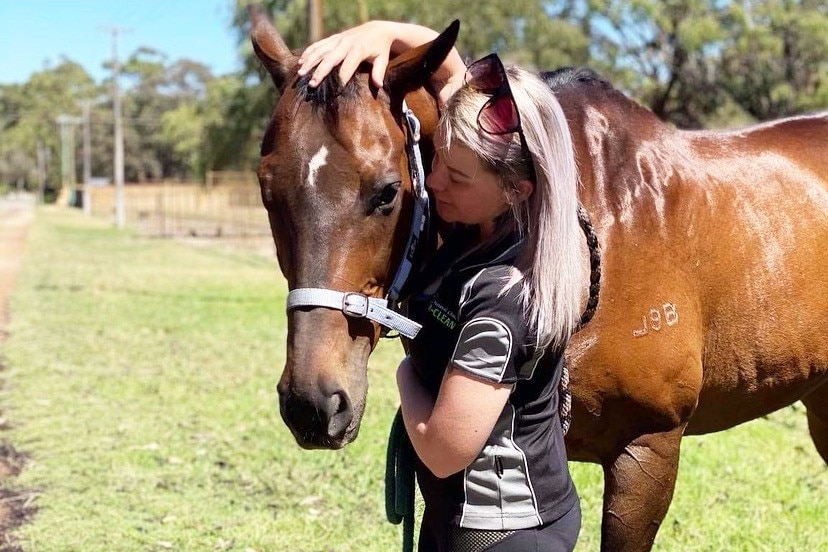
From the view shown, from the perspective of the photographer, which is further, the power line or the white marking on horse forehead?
the power line

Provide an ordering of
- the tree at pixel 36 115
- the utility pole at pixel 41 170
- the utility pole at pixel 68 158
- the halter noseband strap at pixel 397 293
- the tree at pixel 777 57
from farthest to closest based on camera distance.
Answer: the tree at pixel 36 115 → the utility pole at pixel 41 170 → the utility pole at pixel 68 158 → the tree at pixel 777 57 → the halter noseband strap at pixel 397 293

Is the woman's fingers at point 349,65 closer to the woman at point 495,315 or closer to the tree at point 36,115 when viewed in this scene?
the woman at point 495,315

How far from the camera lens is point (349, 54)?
1.91m

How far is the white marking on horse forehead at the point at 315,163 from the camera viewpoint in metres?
1.79

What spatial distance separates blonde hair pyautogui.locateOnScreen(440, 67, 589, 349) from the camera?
1688 millimetres

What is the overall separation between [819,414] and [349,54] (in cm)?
257

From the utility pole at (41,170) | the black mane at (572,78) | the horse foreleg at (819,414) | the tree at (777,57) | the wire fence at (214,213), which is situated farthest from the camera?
the utility pole at (41,170)

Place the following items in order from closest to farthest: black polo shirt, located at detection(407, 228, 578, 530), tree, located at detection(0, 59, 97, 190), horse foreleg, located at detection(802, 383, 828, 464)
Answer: black polo shirt, located at detection(407, 228, 578, 530), horse foreleg, located at detection(802, 383, 828, 464), tree, located at detection(0, 59, 97, 190)

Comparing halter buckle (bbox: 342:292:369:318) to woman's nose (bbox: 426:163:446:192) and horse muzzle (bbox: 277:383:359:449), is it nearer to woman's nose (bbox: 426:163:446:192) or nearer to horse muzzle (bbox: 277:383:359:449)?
horse muzzle (bbox: 277:383:359:449)

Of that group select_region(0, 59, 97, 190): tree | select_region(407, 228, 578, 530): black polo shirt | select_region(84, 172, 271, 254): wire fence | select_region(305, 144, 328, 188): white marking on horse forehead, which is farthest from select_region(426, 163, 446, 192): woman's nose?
select_region(0, 59, 97, 190): tree

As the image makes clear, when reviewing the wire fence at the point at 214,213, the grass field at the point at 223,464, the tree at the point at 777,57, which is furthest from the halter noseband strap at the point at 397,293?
the tree at the point at 777,57

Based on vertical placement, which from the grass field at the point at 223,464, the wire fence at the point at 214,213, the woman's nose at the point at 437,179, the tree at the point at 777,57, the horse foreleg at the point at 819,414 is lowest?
the wire fence at the point at 214,213

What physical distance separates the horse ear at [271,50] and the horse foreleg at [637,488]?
1371 mm

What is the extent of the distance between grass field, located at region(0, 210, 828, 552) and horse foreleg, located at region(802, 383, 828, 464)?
561 millimetres
